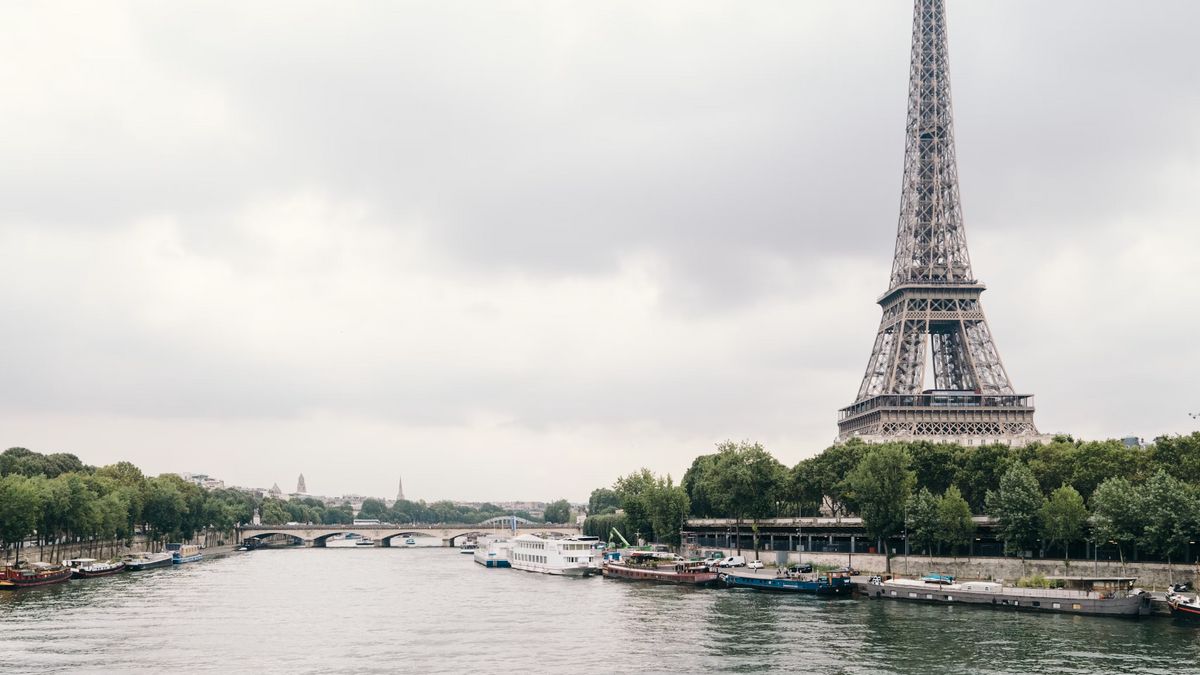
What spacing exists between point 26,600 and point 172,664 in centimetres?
4262

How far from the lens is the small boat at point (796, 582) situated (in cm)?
9775

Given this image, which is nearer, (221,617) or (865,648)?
(865,648)

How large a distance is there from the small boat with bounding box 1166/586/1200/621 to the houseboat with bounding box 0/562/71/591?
102m

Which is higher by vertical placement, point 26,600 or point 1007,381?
point 1007,381

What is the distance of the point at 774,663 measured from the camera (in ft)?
190

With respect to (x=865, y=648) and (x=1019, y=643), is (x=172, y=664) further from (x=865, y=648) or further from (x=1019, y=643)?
(x=1019, y=643)

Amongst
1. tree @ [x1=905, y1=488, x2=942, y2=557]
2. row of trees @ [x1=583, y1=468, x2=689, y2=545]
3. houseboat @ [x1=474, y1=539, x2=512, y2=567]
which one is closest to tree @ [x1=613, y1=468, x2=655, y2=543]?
row of trees @ [x1=583, y1=468, x2=689, y2=545]

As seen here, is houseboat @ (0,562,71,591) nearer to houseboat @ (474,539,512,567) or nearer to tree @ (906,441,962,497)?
houseboat @ (474,539,512,567)

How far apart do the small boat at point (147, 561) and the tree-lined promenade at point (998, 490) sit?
254ft

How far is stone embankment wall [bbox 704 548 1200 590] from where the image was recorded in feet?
282

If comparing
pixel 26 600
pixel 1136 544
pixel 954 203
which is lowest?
pixel 26 600

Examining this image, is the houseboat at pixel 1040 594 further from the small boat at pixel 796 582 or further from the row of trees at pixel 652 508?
the row of trees at pixel 652 508

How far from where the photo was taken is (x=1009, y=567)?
326 ft

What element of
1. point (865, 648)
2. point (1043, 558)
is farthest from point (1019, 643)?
point (1043, 558)
